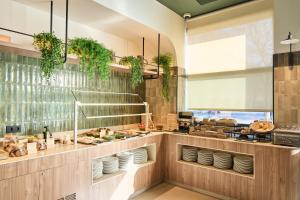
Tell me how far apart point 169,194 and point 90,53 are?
2381mm

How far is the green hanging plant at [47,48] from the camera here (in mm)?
2073

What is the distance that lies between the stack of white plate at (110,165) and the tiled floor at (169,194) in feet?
2.08

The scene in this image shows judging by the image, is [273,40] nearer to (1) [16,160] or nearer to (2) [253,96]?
(2) [253,96]

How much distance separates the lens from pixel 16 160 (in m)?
1.78

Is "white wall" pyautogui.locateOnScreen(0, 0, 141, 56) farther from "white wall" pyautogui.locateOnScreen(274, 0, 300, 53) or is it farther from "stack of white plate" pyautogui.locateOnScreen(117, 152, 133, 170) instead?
"white wall" pyautogui.locateOnScreen(274, 0, 300, 53)

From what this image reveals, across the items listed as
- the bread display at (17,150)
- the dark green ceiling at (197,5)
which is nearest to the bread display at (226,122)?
the dark green ceiling at (197,5)


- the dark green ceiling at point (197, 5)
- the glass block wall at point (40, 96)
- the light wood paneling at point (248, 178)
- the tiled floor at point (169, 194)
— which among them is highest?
the dark green ceiling at point (197, 5)

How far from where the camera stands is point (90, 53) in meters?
2.45

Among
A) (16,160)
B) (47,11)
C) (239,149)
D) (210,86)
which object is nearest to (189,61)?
(210,86)

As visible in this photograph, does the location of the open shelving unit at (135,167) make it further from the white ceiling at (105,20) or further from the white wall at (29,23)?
the white ceiling at (105,20)

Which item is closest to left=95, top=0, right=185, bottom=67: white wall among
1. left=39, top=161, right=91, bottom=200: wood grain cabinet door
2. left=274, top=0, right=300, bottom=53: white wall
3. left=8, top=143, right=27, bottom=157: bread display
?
left=274, top=0, right=300, bottom=53: white wall

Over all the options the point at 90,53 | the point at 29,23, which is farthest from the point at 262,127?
the point at 29,23

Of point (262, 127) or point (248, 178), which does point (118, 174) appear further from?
point (262, 127)

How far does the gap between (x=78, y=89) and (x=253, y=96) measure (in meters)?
2.79
